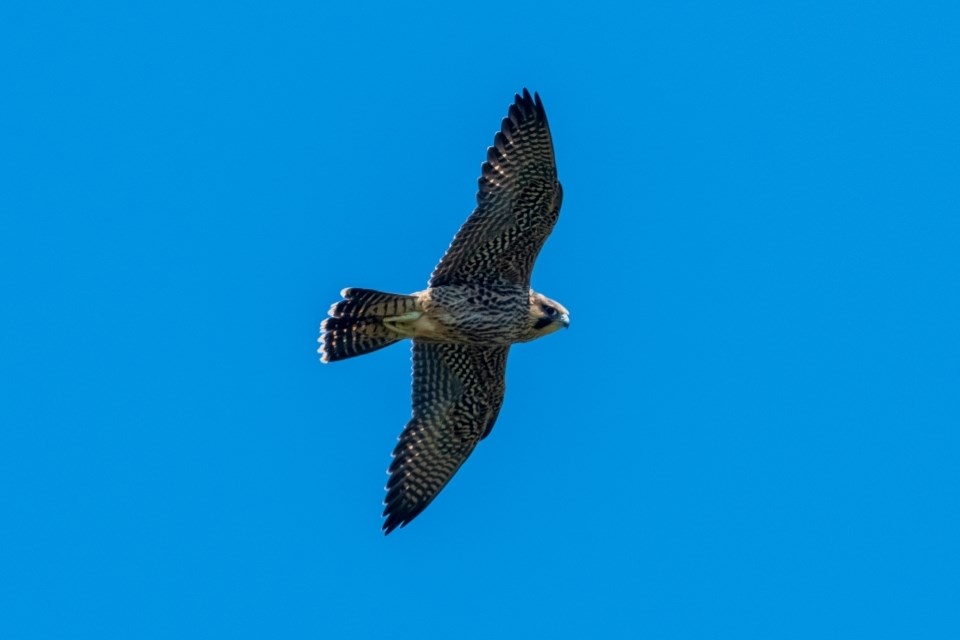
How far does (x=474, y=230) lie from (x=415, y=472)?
2.29m

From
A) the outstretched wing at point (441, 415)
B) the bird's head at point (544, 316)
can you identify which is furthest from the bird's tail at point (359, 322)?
the bird's head at point (544, 316)

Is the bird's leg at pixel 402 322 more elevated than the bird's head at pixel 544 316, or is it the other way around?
the bird's head at pixel 544 316

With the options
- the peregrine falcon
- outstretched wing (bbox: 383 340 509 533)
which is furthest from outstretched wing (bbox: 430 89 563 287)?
outstretched wing (bbox: 383 340 509 533)

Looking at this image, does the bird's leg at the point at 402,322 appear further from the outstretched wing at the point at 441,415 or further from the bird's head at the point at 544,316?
the bird's head at the point at 544,316

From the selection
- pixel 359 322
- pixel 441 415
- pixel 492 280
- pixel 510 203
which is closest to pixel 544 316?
pixel 492 280

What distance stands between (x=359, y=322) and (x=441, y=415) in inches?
57.0

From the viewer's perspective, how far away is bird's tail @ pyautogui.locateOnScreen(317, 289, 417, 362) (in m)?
16.4

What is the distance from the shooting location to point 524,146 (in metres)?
16.6

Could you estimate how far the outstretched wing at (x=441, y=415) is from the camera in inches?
683

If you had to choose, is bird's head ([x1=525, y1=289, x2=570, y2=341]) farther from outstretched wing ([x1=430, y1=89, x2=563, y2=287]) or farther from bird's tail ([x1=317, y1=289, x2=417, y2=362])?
bird's tail ([x1=317, y1=289, x2=417, y2=362])

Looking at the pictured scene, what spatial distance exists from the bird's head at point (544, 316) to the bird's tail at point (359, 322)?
40.7 inches

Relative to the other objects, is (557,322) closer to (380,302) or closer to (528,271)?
(528,271)

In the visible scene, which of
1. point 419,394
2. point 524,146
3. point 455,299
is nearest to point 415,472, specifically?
point 419,394

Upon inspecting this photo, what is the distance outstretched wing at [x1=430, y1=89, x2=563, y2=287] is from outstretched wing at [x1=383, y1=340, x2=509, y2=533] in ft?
3.13
